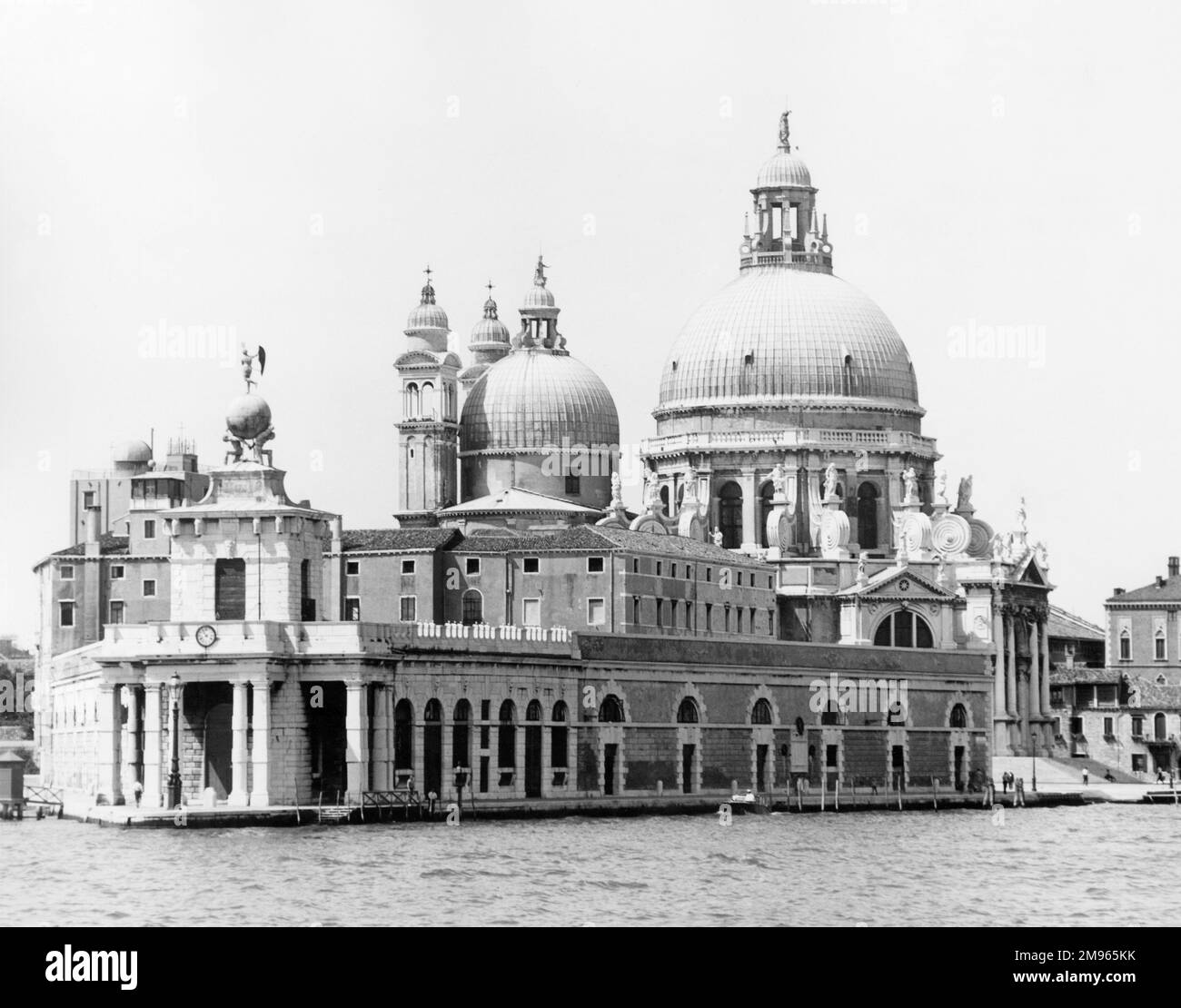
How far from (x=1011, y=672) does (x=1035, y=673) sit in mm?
2677

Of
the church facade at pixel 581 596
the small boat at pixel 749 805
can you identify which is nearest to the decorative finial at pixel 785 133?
the church facade at pixel 581 596

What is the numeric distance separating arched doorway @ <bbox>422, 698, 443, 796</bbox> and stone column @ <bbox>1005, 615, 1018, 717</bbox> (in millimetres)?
37425

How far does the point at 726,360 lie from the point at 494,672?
1349 inches

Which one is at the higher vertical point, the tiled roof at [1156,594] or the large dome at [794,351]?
the large dome at [794,351]

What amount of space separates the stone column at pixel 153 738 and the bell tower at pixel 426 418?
108 feet

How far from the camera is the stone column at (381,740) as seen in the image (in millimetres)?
73625

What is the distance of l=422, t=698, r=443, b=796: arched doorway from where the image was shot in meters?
75.9

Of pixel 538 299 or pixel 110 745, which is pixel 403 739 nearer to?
pixel 110 745

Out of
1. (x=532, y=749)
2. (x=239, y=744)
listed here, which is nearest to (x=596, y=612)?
(x=532, y=749)

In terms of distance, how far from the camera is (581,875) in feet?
196

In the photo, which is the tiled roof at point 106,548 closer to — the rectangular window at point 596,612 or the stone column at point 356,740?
the rectangular window at point 596,612

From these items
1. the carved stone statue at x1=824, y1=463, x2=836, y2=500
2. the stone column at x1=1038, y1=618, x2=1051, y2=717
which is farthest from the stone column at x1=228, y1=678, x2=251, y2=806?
the stone column at x1=1038, y1=618, x2=1051, y2=717
